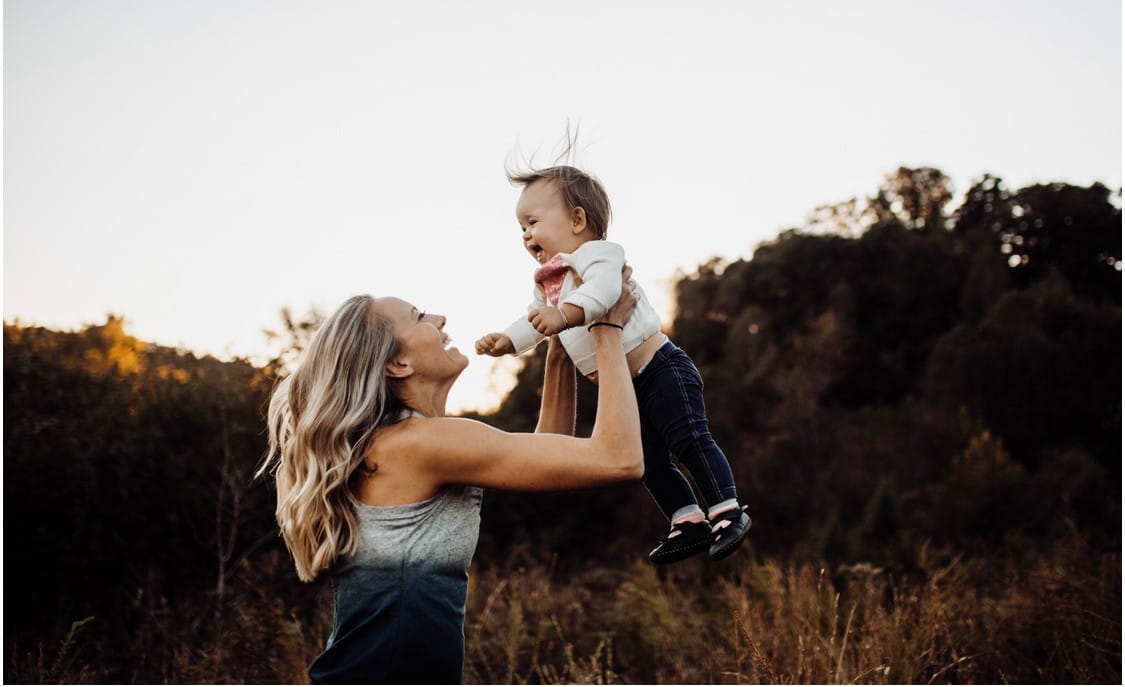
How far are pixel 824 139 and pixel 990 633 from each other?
8.99m

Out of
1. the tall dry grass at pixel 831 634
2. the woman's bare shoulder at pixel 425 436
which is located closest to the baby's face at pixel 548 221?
the woman's bare shoulder at pixel 425 436

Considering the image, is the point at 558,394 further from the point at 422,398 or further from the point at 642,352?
the point at 422,398

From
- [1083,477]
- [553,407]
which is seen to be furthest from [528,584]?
[1083,477]

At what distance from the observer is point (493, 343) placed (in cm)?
268

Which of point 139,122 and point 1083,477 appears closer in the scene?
point 139,122

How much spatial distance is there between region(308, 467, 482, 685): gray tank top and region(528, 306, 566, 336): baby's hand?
503 millimetres

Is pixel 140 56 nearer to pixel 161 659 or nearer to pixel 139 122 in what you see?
pixel 139 122

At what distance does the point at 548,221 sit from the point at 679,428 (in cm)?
76

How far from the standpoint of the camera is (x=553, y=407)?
2.86 meters

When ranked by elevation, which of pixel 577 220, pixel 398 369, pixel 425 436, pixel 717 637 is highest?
pixel 577 220

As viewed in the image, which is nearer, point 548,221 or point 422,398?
point 422,398

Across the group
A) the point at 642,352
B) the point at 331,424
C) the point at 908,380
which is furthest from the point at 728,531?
the point at 908,380

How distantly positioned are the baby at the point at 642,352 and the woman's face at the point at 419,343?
0.21 meters

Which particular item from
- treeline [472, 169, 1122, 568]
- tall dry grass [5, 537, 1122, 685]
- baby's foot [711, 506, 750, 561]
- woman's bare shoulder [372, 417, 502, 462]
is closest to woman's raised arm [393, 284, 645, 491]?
woman's bare shoulder [372, 417, 502, 462]
